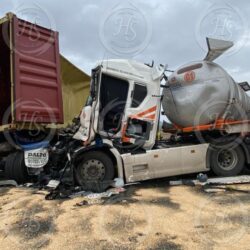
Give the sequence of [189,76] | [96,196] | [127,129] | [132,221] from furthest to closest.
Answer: [189,76] < [127,129] < [96,196] < [132,221]

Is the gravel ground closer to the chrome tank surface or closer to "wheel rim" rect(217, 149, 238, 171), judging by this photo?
"wheel rim" rect(217, 149, 238, 171)

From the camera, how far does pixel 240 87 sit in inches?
305

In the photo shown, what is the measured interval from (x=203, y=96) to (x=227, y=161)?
139 cm

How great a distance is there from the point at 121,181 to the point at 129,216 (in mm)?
1733

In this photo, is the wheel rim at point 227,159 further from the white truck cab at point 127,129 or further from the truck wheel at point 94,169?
the truck wheel at point 94,169

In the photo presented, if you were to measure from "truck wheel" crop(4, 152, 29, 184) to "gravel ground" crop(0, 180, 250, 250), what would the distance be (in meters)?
0.83

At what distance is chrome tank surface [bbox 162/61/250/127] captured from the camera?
698 cm

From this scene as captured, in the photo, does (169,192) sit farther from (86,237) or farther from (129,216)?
(86,237)

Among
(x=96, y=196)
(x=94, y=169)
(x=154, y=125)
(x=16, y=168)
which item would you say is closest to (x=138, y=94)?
(x=154, y=125)

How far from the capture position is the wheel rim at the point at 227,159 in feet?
23.3

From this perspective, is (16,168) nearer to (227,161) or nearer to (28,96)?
(28,96)

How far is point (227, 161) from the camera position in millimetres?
7168

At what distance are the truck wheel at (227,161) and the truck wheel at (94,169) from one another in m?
2.07

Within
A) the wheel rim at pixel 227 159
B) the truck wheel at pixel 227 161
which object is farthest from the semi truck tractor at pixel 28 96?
the wheel rim at pixel 227 159
